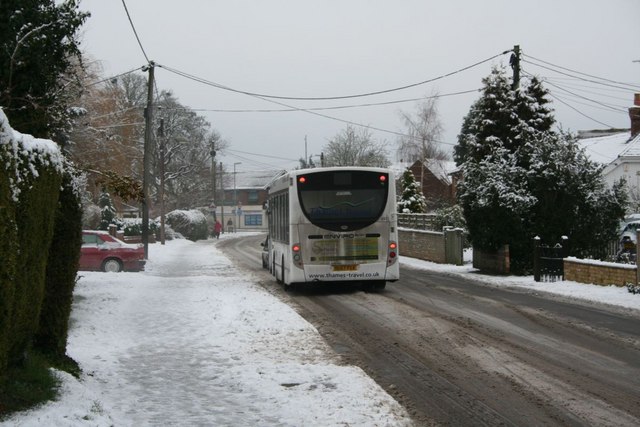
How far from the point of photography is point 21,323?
19.1 ft

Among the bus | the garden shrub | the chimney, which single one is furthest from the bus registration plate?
the chimney

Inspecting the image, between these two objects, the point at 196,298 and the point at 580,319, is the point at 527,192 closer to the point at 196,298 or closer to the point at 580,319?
the point at 580,319

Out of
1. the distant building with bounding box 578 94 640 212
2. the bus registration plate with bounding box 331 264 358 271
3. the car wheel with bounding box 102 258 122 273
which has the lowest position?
the car wheel with bounding box 102 258 122 273

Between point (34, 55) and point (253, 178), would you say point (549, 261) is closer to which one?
point (34, 55)

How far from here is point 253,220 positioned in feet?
386

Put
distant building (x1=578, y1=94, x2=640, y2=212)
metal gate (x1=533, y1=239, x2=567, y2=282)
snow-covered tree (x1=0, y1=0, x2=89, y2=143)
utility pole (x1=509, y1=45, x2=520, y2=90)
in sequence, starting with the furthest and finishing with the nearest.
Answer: distant building (x1=578, y1=94, x2=640, y2=212), utility pole (x1=509, y1=45, x2=520, y2=90), metal gate (x1=533, y1=239, x2=567, y2=282), snow-covered tree (x1=0, y1=0, x2=89, y2=143)

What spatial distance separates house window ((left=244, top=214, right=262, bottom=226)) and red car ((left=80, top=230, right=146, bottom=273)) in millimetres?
91338

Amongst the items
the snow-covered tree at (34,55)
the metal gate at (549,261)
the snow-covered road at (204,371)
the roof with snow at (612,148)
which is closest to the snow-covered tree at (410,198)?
the roof with snow at (612,148)

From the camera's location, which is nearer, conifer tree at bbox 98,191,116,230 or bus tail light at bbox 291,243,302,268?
bus tail light at bbox 291,243,302,268

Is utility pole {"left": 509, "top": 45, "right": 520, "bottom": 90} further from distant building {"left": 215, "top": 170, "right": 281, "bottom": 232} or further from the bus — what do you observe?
distant building {"left": 215, "top": 170, "right": 281, "bottom": 232}

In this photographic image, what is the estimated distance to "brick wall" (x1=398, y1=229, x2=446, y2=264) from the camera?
29739 mm

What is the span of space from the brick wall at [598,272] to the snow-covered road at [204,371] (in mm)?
8170

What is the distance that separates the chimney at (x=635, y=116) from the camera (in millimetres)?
47562

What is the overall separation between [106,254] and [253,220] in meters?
93.1
